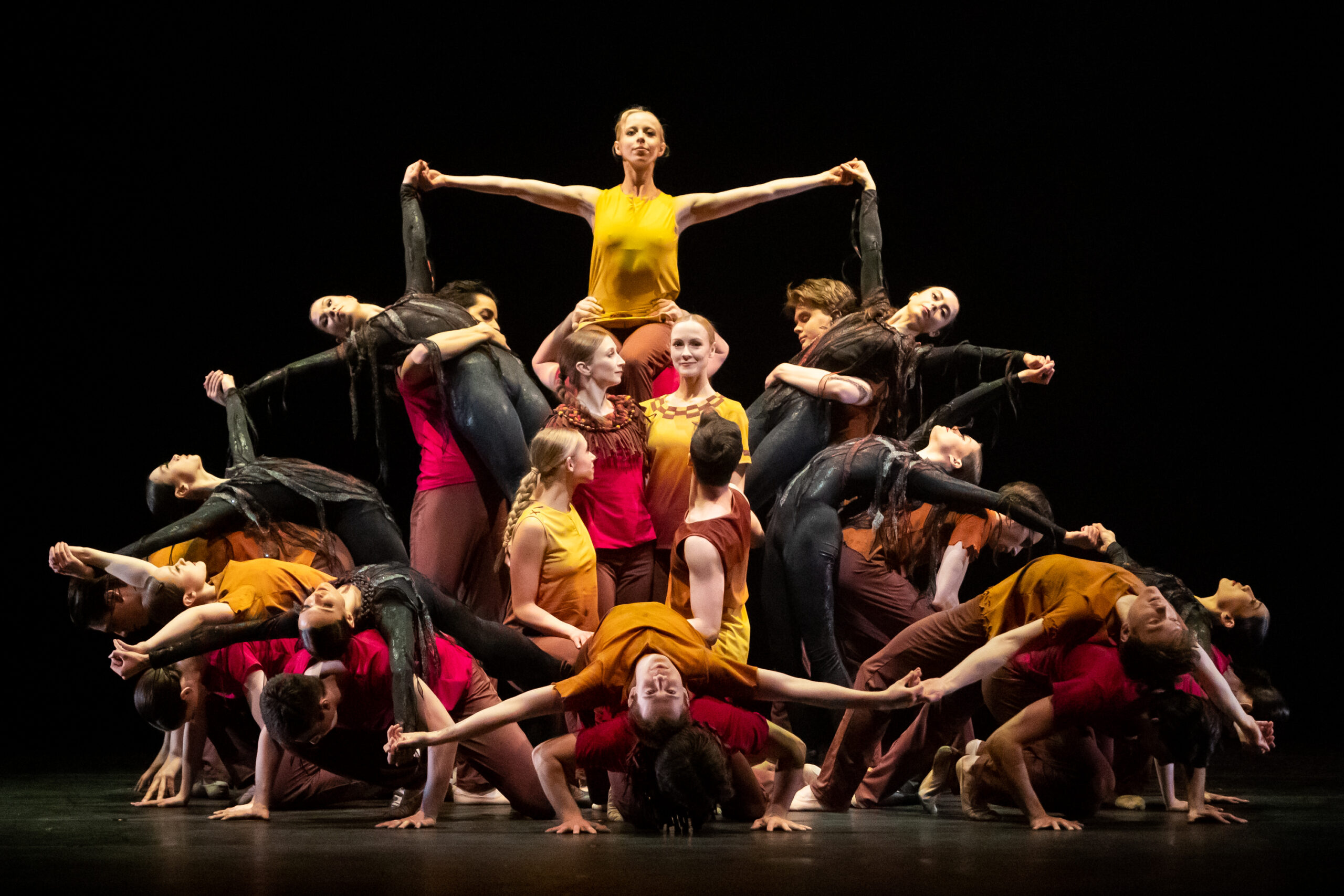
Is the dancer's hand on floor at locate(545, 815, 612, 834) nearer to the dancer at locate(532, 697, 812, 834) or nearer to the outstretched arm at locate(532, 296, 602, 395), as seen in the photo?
the dancer at locate(532, 697, 812, 834)

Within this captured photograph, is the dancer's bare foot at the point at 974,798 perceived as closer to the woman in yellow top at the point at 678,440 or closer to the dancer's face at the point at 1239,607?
the dancer's face at the point at 1239,607

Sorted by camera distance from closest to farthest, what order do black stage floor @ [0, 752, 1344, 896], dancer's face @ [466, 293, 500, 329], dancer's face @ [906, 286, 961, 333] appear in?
black stage floor @ [0, 752, 1344, 896] → dancer's face @ [906, 286, 961, 333] → dancer's face @ [466, 293, 500, 329]

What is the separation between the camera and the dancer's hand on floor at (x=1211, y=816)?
3.66 meters

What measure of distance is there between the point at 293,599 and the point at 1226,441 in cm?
413

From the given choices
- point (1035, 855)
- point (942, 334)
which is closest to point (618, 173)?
point (942, 334)

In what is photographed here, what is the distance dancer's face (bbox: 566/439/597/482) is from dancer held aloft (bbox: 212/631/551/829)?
2.09ft

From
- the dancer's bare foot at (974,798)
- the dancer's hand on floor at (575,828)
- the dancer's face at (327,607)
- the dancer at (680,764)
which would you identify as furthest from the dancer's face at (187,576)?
the dancer's bare foot at (974,798)

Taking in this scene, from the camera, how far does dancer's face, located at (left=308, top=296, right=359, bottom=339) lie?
5160 mm

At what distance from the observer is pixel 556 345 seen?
5.32 metres

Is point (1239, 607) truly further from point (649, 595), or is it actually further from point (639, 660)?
point (639, 660)

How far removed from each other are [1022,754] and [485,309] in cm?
274

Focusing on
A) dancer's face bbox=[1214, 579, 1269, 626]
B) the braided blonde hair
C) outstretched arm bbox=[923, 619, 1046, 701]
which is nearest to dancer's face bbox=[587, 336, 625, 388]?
the braided blonde hair

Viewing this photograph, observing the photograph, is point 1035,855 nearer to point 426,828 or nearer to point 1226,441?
point 426,828

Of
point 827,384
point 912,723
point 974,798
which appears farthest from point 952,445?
point 974,798
